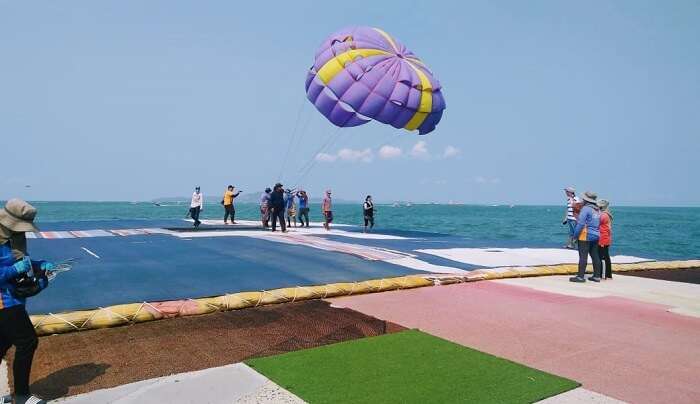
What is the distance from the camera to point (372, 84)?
600 inches

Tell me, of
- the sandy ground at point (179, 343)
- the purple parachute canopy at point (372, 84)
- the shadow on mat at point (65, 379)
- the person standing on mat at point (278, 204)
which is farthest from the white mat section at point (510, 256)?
the shadow on mat at point (65, 379)

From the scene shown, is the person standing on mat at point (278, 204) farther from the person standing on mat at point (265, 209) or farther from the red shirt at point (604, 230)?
the red shirt at point (604, 230)

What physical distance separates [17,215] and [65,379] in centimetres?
165

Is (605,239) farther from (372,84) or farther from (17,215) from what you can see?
(17,215)

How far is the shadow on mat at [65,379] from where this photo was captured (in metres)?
4.31

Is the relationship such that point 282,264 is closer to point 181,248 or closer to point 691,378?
point 181,248

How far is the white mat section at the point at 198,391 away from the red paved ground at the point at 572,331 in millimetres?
2565

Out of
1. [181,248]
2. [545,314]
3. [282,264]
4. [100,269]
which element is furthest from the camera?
[181,248]

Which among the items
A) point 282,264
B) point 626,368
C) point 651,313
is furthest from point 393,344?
point 282,264

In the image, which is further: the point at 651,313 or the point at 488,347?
the point at 651,313

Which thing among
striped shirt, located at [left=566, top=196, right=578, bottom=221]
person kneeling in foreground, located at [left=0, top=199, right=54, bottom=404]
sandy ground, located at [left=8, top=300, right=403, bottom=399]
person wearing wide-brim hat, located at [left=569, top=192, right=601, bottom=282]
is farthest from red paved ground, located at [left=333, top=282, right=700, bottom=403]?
striped shirt, located at [left=566, top=196, right=578, bottom=221]

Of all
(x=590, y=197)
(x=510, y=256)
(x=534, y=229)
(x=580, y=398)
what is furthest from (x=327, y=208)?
(x=534, y=229)

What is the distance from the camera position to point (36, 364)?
5.00m

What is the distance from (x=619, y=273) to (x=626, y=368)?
7.81 meters
